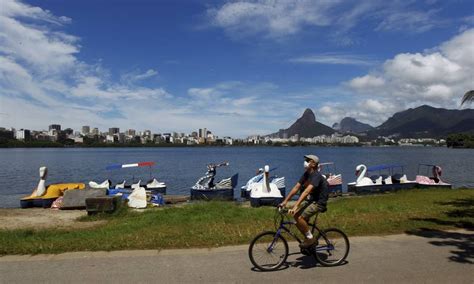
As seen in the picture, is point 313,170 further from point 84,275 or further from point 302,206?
point 84,275

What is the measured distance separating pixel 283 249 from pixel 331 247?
93cm

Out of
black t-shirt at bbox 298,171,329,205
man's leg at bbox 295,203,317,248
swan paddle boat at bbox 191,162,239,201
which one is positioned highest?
black t-shirt at bbox 298,171,329,205

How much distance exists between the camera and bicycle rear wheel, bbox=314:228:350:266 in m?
7.61

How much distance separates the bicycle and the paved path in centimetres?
18

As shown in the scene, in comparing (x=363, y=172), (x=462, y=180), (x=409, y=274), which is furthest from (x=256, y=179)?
(x=462, y=180)

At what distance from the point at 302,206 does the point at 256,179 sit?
73.3 feet

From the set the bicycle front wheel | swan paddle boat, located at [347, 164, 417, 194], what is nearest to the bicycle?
the bicycle front wheel

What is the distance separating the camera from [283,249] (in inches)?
295

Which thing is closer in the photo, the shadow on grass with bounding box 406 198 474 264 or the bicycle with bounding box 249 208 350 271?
the bicycle with bounding box 249 208 350 271

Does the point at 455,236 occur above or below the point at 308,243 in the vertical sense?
below

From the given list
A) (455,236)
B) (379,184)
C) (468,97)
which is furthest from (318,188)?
(379,184)

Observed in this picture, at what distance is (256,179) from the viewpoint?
98.2ft

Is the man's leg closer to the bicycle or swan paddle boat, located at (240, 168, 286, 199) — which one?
the bicycle

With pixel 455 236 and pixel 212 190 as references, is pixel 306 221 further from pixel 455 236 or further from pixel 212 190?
pixel 212 190
